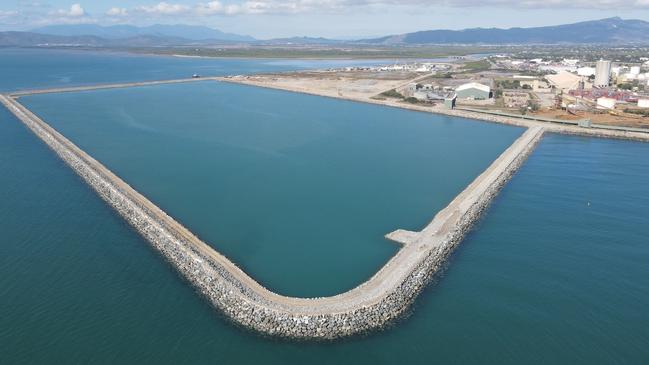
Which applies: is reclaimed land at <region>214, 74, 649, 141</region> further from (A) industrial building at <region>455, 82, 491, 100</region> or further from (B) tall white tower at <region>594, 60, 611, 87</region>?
(B) tall white tower at <region>594, 60, 611, 87</region>

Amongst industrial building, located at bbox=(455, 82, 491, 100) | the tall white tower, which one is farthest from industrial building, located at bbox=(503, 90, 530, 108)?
the tall white tower

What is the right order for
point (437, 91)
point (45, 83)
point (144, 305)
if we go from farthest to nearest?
point (45, 83)
point (437, 91)
point (144, 305)

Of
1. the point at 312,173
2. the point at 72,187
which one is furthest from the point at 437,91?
the point at 72,187

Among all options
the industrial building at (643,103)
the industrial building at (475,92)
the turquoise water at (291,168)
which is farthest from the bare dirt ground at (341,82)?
the industrial building at (643,103)

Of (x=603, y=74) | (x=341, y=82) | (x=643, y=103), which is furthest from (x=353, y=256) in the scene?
(x=603, y=74)

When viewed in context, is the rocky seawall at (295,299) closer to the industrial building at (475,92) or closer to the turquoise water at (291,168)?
the turquoise water at (291,168)

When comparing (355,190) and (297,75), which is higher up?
(297,75)

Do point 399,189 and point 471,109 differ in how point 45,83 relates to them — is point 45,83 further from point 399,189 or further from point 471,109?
point 399,189
